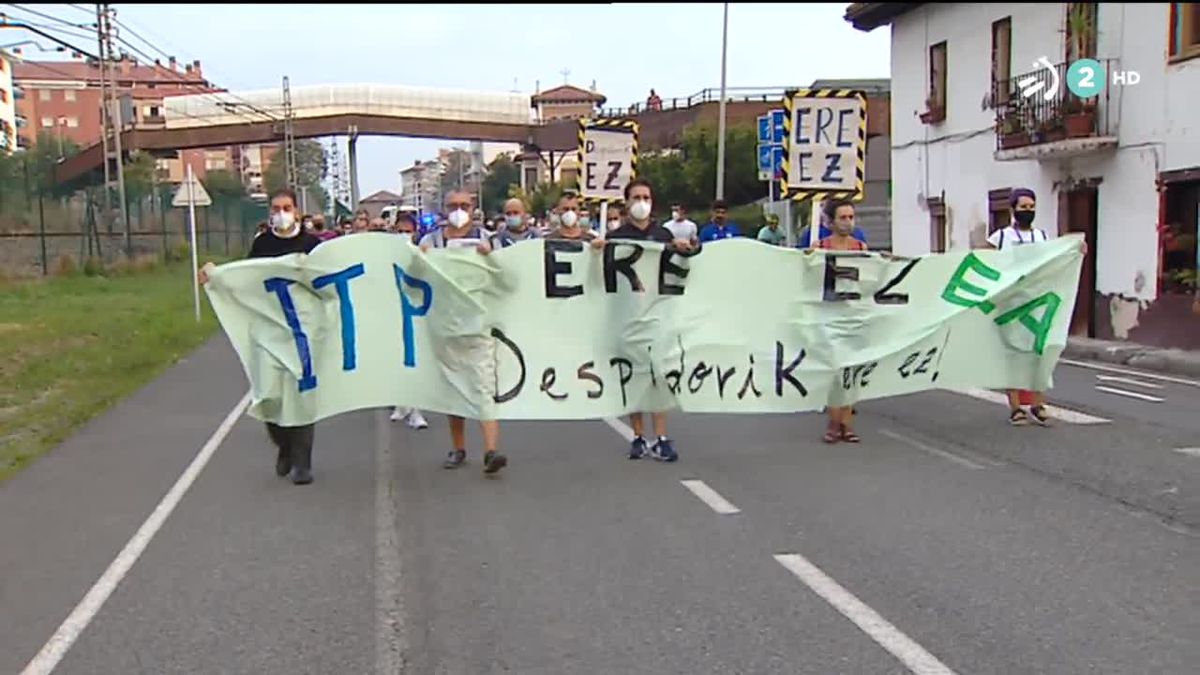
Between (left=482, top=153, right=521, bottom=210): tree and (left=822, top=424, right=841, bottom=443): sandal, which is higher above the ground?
(left=482, top=153, right=521, bottom=210): tree

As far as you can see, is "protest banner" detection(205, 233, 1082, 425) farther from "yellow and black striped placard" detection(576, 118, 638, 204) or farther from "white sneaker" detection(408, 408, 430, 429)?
"yellow and black striped placard" detection(576, 118, 638, 204)

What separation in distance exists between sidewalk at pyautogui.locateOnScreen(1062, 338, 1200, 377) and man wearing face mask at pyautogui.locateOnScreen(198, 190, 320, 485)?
35.8ft

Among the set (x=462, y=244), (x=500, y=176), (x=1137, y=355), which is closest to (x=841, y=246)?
(x=462, y=244)

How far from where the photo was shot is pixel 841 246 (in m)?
10.3

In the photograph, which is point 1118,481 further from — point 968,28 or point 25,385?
point 968,28

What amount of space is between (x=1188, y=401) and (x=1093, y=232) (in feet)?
27.1

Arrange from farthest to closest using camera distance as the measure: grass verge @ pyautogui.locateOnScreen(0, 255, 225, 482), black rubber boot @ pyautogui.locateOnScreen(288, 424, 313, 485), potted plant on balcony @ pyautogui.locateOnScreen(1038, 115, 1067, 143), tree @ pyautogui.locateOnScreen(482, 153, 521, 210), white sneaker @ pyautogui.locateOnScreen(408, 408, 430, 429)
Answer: tree @ pyautogui.locateOnScreen(482, 153, 521, 210)
potted plant on balcony @ pyautogui.locateOnScreen(1038, 115, 1067, 143)
grass verge @ pyautogui.locateOnScreen(0, 255, 225, 482)
white sneaker @ pyautogui.locateOnScreen(408, 408, 430, 429)
black rubber boot @ pyautogui.locateOnScreen(288, 424, 313, 485)

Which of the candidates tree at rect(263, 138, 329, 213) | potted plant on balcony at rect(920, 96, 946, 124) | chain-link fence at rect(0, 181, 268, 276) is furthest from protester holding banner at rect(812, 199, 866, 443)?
tree at rect(263, 138, 329, 213)

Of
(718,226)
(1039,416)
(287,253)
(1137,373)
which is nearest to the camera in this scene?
(287,253)

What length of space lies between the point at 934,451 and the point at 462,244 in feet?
12.7

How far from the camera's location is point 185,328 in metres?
22.2

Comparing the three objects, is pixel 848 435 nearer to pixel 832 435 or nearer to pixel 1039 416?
pixel 832 435

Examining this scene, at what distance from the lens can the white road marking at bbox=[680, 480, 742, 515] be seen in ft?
24.7

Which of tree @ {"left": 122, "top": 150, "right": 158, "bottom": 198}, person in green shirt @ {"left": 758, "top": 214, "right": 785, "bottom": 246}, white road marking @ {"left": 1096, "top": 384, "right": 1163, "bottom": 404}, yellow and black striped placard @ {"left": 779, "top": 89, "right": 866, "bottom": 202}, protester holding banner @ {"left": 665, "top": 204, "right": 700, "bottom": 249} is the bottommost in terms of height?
white road marking @ {"left": 1096, "top": 384, "right": 1163, "bottom": 404}
